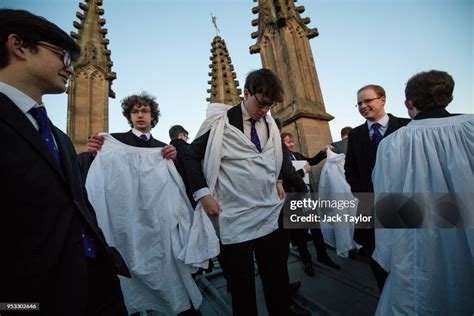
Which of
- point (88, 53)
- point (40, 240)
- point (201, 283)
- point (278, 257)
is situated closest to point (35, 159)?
point (40, 240)

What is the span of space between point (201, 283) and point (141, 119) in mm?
2654

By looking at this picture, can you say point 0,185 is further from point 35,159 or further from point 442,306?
point 442,306

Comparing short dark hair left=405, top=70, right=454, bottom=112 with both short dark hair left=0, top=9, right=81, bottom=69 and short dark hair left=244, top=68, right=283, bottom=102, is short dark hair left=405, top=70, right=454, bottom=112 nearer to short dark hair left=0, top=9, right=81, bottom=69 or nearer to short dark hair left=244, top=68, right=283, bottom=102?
short dark hair left=244, top=68, right=283, bottom=102

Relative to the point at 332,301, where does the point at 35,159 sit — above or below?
above

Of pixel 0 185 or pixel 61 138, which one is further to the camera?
pixel 61 138

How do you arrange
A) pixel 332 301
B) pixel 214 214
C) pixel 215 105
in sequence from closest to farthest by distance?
pixel 214 214, pixel 215 105, pixel 332 301

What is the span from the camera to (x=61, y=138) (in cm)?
123

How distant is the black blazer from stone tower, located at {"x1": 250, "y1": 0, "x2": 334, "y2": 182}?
2287 mm

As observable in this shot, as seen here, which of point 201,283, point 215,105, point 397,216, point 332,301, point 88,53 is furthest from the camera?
point 88,53

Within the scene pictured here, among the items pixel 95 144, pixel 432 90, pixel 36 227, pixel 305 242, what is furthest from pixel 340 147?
pixel 36 227

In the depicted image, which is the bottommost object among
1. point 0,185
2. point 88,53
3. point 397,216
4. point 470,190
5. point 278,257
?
point 278,257

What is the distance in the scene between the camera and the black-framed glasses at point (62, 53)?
1064 millimetres

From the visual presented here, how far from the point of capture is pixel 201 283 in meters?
3.32

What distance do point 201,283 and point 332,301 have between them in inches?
76.5
